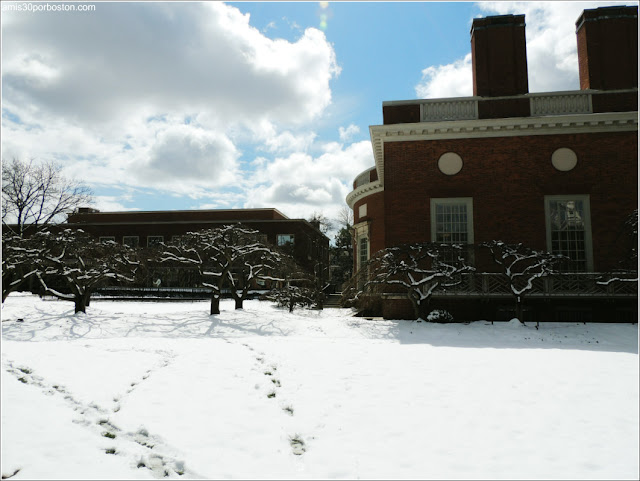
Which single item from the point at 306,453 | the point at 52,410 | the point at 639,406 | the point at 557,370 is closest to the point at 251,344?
the point at 52,410

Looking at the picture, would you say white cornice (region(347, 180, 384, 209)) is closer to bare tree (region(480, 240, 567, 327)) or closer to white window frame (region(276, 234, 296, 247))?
bare tree (region(480, 240, 567, 327))

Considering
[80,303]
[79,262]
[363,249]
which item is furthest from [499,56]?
[80,303]

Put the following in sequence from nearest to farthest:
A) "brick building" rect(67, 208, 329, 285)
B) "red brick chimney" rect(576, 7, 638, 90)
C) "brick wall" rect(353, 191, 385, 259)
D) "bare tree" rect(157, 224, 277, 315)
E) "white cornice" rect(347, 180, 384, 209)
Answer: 1. "bare tree" rect(157, 224, 277, 315)
2. "red brick chimney" rect(576, 7, 638, 90)
3. "brick wall" rect(353, 191, 385, 259)
4. "white cornice" rect(347, 180, 384, 209)
5. "brick building" rect(67, 208, 329, 285)

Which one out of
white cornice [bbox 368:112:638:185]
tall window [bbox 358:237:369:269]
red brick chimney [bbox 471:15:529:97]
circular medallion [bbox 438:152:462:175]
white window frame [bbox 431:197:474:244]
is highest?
red brick chimney [bbox 471:15:529:97]

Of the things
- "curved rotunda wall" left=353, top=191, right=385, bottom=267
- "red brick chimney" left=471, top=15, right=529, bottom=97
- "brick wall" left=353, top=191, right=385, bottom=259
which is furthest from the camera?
"curved rotunda wall" left=353, top=191, right=385, bottom=267

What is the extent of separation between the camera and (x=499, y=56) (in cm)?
1720

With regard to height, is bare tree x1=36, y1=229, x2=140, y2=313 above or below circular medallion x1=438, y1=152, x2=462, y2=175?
below

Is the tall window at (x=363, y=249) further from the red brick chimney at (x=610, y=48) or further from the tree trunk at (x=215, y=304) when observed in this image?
the red brick chimney at (x=610, y=48)

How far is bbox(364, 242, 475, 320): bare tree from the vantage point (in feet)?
45.2

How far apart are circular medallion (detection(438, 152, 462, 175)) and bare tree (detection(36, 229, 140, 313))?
13.9m

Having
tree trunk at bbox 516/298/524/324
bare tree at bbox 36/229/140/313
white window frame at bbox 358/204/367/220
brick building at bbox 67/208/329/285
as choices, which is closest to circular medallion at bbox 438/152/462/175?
tree trunk at bbox 516/298/524/324

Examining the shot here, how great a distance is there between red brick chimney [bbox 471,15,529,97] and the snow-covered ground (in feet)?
38.8

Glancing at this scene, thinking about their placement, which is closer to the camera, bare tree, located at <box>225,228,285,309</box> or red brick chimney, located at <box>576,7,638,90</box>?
red brick chimney, located at <box>576,7,638,90</box>

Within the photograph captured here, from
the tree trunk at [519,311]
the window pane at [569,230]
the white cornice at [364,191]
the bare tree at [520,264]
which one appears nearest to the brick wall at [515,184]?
the window pane at [569,230]
